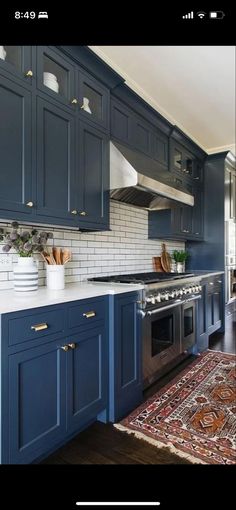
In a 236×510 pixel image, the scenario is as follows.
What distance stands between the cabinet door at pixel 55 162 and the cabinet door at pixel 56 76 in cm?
8

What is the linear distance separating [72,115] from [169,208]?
191 cm

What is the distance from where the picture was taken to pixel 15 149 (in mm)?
1614

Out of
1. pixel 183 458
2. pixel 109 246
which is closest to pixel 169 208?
pixel 109 246

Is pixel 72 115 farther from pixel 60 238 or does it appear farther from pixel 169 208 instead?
pixel 169 208

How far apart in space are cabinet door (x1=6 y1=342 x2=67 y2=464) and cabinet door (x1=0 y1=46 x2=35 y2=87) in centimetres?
144

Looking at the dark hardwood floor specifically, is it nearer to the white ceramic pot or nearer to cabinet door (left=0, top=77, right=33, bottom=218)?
the white ceramic pot

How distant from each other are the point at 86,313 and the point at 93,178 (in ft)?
3.40

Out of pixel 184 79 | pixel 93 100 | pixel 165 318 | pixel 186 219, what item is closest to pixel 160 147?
pixel 184 79

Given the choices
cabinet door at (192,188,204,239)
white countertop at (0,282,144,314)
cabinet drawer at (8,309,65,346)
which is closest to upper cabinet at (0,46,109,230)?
white countertop at (0,282,144,314)

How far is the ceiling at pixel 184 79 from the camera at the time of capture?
8.27ft

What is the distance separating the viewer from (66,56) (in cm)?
196

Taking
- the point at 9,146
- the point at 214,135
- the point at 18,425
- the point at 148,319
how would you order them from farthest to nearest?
the point at 214,135
the point at 148,319
the point at 9,146
the point at 18,425
